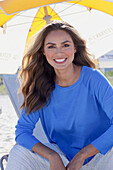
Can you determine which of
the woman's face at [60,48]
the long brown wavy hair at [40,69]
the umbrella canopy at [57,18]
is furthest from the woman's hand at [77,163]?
the umbrella canopy at [57,18]

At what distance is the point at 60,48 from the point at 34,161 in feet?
2.97

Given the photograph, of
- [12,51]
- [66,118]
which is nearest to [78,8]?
[12,51]

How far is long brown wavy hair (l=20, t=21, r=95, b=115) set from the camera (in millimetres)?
2801

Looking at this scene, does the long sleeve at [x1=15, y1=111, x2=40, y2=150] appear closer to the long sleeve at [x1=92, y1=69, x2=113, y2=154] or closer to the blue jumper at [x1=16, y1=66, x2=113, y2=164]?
the blue jumper at [x1=16, y1=66, x2=113, y2=164]

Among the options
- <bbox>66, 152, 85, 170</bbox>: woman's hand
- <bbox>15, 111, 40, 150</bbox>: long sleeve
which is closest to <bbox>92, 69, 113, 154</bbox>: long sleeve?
<bbox>66, 152, 85, 170</bbox>: woman's hand

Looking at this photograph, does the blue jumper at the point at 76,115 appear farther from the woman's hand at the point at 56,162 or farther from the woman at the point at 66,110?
the woman's hand at the point at 56,162

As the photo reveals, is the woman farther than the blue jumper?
No

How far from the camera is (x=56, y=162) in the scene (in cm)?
249

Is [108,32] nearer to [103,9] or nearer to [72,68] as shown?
[103,9]

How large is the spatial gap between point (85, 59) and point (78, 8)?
2850 mm

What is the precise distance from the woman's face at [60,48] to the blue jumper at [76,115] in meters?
0.18

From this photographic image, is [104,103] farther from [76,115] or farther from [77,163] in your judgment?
[77,163]

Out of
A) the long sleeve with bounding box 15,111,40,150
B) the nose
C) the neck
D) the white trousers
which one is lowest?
the white trousers

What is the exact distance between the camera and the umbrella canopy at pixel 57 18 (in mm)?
5578
